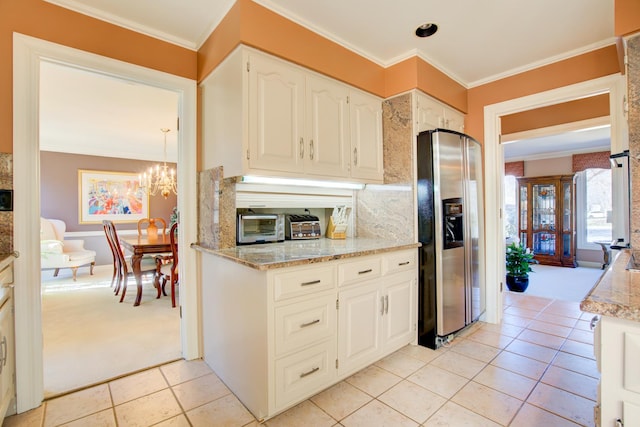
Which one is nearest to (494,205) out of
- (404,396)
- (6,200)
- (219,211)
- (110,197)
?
(404,396)

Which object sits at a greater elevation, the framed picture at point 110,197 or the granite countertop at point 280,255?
the framed picture at point 110,197

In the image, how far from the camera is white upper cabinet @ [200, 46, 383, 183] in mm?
1956

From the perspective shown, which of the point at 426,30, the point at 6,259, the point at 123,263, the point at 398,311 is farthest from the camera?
the point at 123,263

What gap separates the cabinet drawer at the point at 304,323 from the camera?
5.51 ft

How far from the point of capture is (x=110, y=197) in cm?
615

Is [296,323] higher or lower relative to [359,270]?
lower

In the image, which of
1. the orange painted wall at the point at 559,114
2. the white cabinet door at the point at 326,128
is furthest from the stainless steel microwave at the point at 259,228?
the orange painted wall at the point at 559,114

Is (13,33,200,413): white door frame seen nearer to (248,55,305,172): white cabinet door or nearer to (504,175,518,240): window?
(248,55,305,172): white cabinet door

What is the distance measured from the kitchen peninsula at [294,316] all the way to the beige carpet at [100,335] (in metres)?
0.62

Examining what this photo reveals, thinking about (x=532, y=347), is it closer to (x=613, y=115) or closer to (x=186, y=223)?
(x=613, y=115)

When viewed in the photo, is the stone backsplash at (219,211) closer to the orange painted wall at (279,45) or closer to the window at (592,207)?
the orange painted wall at (279,45)

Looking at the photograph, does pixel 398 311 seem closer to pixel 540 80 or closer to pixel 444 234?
pixel 444 234

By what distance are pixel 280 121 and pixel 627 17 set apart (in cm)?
203

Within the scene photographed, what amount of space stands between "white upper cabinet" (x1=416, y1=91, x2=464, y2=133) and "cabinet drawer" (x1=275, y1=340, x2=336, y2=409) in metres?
1.97
